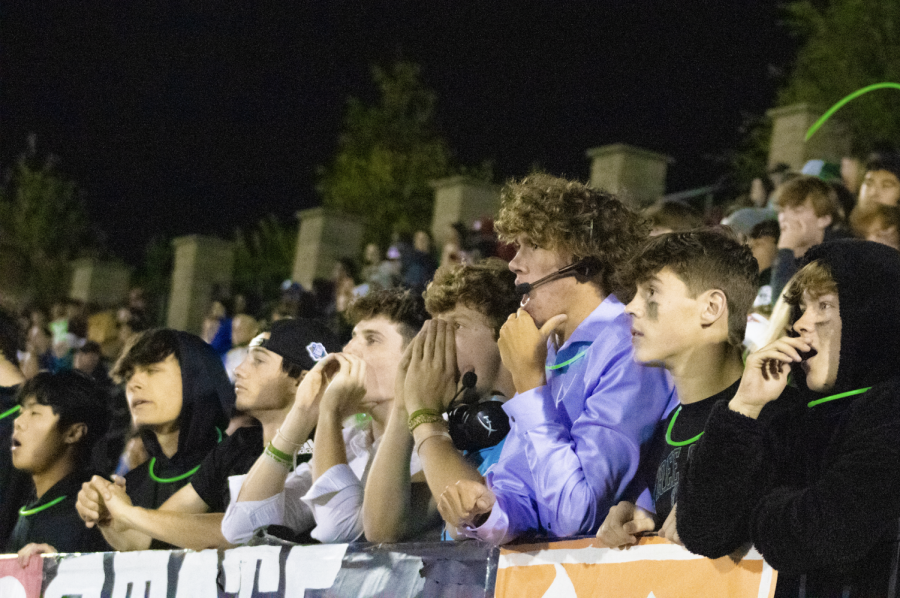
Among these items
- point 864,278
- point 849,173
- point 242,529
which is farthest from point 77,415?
point 849,173

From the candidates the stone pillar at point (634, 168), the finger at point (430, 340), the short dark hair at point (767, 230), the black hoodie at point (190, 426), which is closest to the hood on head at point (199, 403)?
the black hoodie at point (190, 426)


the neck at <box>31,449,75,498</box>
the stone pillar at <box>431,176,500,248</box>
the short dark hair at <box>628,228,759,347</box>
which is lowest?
the neck at <box>31,449,75,498</box>

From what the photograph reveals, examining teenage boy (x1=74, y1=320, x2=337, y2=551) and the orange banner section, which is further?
teenage boy (x1=74, y1=320, x2=337, y2=551)

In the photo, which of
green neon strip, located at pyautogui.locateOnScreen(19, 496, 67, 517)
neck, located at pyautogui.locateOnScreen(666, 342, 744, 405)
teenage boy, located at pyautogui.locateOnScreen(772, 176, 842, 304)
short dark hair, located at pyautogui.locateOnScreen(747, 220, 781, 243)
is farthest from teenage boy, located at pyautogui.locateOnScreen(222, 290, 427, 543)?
short dark hair, located at pyautogui.locateOnScreen(747, 220, 781, 243)

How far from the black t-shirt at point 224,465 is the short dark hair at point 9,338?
206 cm

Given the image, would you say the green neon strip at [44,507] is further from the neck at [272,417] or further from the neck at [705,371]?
the neck at [705,371]

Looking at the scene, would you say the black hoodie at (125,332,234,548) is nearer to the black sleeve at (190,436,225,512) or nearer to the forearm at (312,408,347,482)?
the black sleeve at (190,436,225,512)

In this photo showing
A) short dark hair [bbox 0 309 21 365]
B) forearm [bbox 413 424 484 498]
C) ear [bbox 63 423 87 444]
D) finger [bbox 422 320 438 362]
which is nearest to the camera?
forearm [bbox 413 424 484 498]

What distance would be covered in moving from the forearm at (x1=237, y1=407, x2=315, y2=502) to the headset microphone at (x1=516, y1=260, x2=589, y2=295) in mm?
1161

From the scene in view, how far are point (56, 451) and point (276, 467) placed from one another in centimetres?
178

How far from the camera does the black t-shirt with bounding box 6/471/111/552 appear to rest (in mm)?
5445

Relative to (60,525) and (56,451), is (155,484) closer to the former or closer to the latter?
(60,525)

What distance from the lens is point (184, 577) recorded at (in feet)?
13.9

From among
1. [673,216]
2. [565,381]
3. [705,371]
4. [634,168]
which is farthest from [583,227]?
[634,168]
